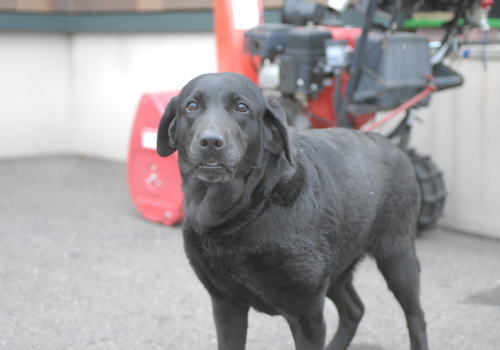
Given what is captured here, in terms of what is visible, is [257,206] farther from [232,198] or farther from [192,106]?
[192,106]

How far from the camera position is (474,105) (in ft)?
20.4

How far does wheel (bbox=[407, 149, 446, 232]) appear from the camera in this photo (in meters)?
5.77

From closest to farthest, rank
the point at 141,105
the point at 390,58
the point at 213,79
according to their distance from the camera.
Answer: the point at 213,79 → the point at 390,58 → the point at 141,105

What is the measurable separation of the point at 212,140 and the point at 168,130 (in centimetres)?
52

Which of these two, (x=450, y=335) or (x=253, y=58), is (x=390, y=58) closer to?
(x=253, y=58)

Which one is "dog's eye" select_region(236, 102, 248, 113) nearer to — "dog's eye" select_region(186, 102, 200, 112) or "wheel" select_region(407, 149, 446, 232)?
"dog's eye" select_region(186, 102, 200, 112)

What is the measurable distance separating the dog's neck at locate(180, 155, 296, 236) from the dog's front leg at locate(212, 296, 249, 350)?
454mm

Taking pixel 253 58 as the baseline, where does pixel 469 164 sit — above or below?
below

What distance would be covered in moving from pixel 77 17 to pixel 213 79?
7.61 metres

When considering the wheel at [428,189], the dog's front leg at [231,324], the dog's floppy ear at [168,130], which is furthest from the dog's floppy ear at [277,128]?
the wheel at [428,189]

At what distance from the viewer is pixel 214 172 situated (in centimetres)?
258

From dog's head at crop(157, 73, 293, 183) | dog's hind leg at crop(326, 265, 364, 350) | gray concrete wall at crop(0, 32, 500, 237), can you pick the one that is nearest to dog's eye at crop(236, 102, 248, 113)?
dog's head at crop(157, 73, 293, 183)

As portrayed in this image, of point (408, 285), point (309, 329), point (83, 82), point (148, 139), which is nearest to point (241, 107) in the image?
point (309, 329)

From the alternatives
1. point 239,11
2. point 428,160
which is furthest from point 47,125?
point 428,160
